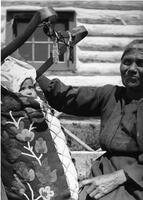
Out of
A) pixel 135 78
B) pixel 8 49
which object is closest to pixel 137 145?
pixel 135 78

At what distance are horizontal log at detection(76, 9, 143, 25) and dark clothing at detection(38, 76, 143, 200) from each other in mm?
4873

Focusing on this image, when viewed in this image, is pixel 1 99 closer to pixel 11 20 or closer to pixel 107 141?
pixel 107 141

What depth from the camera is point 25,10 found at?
7574mm

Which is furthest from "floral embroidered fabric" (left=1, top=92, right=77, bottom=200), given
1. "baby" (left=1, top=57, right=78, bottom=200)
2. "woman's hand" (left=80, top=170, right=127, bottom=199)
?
"woman's hand" (left=80, top=170, right=127, bottom=199)

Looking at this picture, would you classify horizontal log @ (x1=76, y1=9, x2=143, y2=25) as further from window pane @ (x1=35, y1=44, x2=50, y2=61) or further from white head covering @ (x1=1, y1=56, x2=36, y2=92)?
white head covering @ (x1=1, y1=56, x2=36, y2=92)

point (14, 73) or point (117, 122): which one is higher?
point (14, 73)

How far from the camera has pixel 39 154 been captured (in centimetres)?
257

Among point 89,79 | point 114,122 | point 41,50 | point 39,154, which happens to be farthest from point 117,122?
point 41,50

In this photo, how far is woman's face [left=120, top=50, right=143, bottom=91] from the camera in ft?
8.68

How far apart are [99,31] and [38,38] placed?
0.91 meters

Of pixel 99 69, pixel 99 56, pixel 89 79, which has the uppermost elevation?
pixel 99 56

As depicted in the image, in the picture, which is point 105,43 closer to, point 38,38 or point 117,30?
point 117,30

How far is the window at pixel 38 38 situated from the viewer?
7.64m

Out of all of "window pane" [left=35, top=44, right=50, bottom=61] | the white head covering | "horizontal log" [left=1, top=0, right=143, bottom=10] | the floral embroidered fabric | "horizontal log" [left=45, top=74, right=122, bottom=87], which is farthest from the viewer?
"window pane" [left=35, top=44, right=50, bottom=61]
